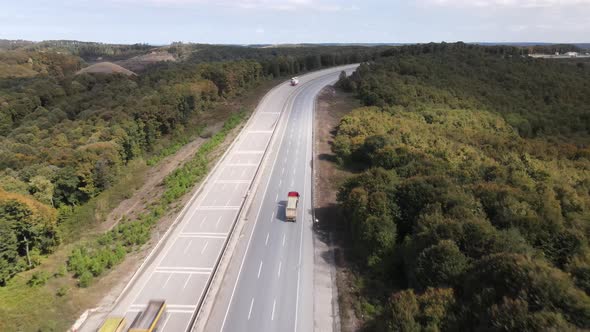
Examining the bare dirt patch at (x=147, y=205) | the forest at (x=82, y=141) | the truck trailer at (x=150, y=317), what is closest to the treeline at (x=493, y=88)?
the bare dirt patch at (x=147, y=205)

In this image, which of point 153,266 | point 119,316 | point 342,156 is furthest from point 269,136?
point 119,316

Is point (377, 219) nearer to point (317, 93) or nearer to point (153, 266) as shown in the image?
point (153, 266)

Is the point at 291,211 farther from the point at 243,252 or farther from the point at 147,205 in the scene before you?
the point at 147,205

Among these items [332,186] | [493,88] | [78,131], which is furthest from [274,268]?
[493,88]

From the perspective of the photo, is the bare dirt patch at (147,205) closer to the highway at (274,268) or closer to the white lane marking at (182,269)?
the white lane marking at (182,269)

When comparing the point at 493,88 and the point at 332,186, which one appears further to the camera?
the point at 493,88
